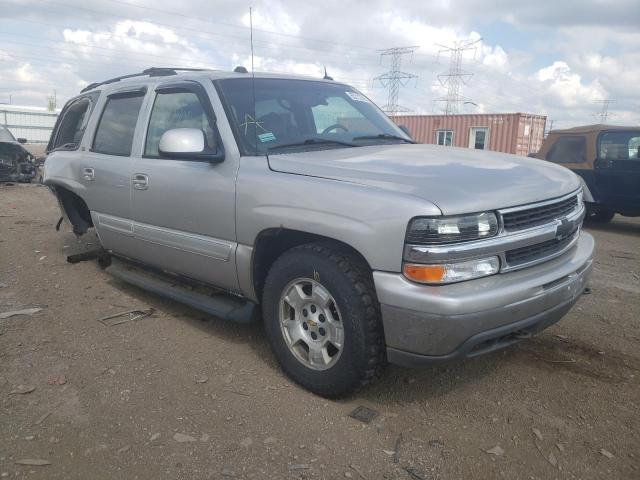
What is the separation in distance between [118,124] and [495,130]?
2001 centimetres

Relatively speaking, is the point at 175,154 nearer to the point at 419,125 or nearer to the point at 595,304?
the point at 595,304

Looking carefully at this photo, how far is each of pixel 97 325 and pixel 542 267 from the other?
3.24 metres

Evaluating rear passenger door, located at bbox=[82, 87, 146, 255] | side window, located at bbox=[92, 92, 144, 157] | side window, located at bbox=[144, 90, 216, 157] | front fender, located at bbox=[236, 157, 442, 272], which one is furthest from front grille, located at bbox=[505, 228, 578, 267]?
side window, located at bbox=[92, 92, 144, 157]

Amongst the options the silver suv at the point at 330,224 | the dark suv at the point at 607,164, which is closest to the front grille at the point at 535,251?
the silver suv at the point at 330,224

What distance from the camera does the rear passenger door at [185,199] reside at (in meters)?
3.40

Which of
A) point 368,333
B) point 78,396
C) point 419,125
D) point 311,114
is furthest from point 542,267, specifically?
point 419,125

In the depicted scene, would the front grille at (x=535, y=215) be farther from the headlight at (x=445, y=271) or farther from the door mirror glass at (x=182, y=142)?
the door mirror glass at (x=182, y=142)

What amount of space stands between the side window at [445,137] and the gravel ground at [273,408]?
66.7ft

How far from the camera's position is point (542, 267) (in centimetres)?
282

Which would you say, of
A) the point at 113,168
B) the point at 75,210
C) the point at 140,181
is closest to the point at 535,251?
the point at 140,181

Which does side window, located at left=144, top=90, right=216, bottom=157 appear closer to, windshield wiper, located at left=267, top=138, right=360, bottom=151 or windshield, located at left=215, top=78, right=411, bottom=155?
windshield, located at left=215, top=78, right=411, bottom=155

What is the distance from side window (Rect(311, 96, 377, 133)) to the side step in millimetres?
1323

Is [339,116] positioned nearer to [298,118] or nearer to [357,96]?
[298,118]

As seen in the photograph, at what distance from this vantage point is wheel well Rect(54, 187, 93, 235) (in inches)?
219
